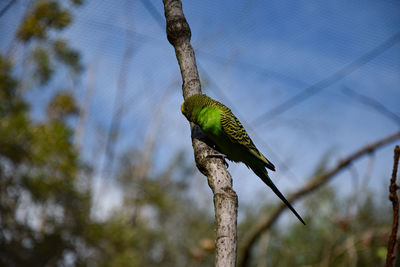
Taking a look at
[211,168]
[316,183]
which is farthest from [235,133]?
[211,168]

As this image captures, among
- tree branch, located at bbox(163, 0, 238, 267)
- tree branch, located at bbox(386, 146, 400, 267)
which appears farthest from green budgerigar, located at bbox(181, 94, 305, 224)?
tree branch, located at bbox(386, 146, 400, 267)

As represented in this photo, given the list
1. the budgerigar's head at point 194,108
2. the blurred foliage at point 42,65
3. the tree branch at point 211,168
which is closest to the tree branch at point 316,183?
the budgerigar's head at point 194,108

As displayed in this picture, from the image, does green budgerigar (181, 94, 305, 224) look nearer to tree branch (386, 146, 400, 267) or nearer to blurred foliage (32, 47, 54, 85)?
tree branch (386, 146, 400, 267)

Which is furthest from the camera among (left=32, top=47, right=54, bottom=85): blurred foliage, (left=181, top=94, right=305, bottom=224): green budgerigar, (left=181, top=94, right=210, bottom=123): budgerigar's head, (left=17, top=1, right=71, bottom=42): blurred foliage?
(left=32, top=47, right=54, bottom=85): blurred foliage

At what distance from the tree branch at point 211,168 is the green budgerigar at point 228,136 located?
32 cm

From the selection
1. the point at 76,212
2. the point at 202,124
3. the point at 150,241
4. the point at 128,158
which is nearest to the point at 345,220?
the point at 202,124

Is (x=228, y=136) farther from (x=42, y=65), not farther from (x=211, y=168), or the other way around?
(x=42, y=65)

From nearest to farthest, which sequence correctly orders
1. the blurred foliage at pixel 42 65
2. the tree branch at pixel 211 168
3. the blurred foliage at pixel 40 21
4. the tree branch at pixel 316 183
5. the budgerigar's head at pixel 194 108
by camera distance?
the tree branch at pixel 211 168, the budgerigar's head at pixel 194 108, the tree branch at pixel 316 183, the blurred foliage at pixel 40 21, the blurred foliage at pixel 42 65

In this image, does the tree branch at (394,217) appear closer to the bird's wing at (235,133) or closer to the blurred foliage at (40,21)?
the bird's wing at (235,133)

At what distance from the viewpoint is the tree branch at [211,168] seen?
2.04ft

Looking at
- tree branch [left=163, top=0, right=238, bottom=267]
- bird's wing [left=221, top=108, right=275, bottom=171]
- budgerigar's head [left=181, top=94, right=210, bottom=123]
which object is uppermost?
tree branch [left=163, top=0, right=238, bottom=267]

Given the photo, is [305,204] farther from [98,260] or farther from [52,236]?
[52,236]

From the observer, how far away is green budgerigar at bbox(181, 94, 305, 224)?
4.99 ft

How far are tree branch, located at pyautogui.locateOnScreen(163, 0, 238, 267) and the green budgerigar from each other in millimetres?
324
